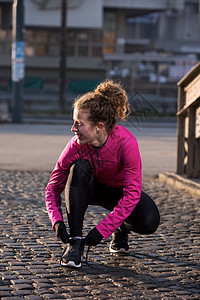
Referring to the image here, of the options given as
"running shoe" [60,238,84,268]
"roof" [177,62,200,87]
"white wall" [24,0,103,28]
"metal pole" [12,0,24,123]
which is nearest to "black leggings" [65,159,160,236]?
"running shoe" [60,238,84,268]

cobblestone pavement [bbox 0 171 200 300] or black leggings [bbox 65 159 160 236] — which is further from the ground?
black leggings [bbox 65 159 160 236]

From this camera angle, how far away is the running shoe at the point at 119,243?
4613 mm

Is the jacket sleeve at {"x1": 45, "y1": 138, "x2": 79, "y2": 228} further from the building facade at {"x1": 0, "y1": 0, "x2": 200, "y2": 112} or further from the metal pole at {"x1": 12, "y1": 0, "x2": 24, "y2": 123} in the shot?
the building facade at {"x1": 0, "y1": 0, "x2": 200, "y2": 112}

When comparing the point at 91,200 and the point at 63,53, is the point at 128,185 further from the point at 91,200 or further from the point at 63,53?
the point at 63,53

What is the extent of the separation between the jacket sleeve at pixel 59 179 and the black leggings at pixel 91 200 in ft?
0.22

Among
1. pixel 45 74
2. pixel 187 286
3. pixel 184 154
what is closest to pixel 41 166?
pixel 184 154

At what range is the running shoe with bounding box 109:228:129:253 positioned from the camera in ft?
15.1

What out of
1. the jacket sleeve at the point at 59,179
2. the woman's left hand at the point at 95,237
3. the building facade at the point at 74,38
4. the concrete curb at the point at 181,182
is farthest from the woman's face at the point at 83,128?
the building facade at the point at 74,38

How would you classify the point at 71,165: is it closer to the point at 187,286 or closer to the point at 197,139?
the point at 187,286

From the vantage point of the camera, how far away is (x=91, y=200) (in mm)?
4590

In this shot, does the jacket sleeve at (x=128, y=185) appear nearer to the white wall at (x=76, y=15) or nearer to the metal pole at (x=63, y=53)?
the metal pole at (x=63, y=53)

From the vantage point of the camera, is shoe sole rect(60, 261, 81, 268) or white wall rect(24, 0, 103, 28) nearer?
shoe sole rect(60, 261, 81, 268)

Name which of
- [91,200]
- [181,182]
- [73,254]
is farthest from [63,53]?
[73,254]

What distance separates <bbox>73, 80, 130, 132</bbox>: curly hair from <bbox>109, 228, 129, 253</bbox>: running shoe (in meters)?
0.85
